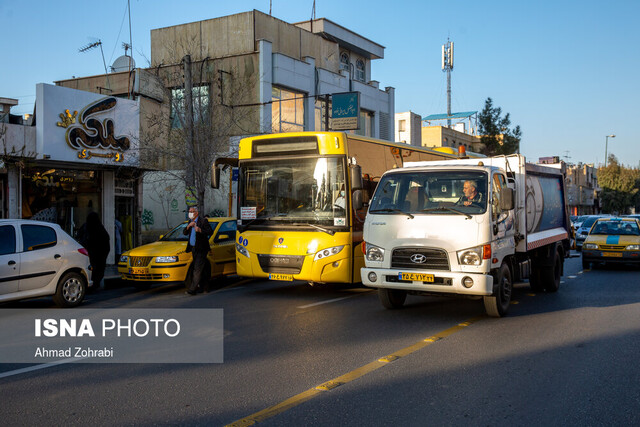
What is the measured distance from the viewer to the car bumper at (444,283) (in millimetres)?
8320

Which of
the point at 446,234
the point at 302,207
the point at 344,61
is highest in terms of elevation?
the point at 344,61

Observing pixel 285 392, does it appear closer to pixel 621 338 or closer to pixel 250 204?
pixel 621 338

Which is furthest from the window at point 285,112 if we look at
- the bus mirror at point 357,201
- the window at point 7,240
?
the window at point 7,240

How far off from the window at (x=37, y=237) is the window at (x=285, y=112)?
17.9 m

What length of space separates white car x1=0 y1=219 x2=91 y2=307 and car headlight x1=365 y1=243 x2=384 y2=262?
5.30 m

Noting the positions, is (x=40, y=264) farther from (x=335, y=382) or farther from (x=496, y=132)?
(x=496, y=132)

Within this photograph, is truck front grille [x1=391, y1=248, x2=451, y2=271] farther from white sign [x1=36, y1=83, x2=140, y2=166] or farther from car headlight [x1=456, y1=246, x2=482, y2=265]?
white sign [x1=36, y1=83, x2=140, y2=166]

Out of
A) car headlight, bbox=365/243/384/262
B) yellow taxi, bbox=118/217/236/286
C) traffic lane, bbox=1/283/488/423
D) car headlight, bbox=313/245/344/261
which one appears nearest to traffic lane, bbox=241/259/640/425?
traffic lane, bbox=1/283/488/423

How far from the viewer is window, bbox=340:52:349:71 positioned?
1457 inches

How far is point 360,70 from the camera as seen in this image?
Result: 38875 millimetres

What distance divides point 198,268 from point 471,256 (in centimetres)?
609

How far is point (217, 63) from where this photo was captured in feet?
94.9

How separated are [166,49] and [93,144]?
615 inches

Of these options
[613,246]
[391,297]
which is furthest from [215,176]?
[613,246]
